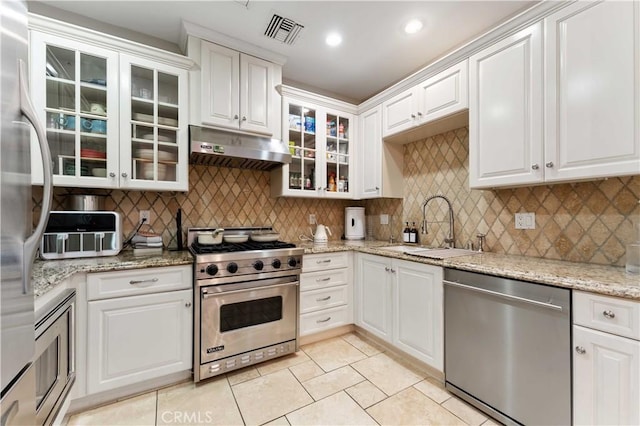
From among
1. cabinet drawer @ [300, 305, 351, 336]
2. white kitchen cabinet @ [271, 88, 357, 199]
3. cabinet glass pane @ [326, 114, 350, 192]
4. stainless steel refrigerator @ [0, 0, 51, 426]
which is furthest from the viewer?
cabinet glass pane @ [326, 114, 350, 192]

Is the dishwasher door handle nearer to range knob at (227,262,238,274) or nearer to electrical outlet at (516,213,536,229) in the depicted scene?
electrical outlet at (516,213,536,229)

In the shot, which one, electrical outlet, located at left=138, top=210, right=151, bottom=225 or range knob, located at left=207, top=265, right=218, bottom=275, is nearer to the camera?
range knob, located at left=207, top=265, right=218, bottom=275

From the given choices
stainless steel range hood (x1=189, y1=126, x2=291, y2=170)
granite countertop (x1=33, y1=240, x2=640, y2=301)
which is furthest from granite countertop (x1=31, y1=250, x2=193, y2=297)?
stainless steel range hood (x1=189, y1=126, x2=291, y2=170)

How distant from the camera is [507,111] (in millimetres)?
1794

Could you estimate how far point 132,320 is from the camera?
1.70m

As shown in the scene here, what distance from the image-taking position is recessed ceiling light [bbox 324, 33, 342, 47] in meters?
2.22

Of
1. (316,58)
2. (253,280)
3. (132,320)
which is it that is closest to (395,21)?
(316,58)

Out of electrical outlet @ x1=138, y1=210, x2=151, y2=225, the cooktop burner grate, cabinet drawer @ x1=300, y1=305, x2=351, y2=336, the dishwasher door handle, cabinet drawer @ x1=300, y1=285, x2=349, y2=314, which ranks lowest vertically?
cabinet drawer @ x1=300, y1=305, x2=351, y2=336

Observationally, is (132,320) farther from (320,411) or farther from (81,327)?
(320,411)

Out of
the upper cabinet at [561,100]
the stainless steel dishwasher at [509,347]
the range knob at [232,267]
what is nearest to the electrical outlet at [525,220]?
the upper cabinet at [561,100]

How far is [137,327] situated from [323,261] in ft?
4.75
